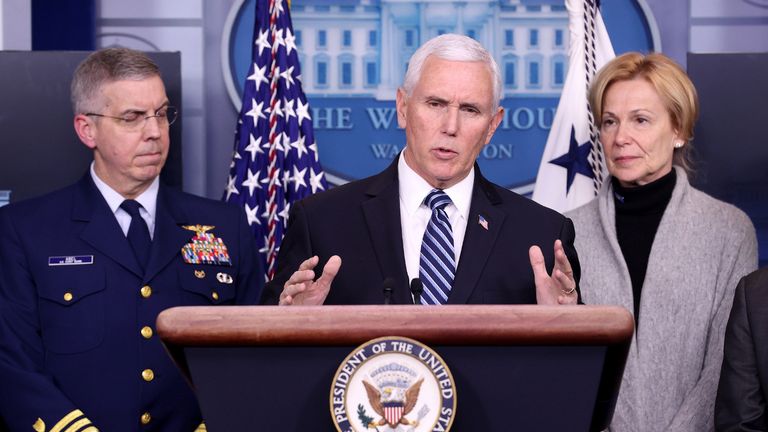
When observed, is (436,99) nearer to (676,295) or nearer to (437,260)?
(437,260)

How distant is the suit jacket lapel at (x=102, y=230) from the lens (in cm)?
244

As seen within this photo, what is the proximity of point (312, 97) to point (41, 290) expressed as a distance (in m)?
1.71

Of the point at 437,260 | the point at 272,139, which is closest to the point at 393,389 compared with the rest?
the point at 437,260

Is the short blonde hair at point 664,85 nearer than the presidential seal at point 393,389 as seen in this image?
No

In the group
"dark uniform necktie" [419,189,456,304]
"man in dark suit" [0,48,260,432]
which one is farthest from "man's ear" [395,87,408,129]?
"man in dark suit" [0,48,260,432]

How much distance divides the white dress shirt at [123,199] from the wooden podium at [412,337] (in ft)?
4.26

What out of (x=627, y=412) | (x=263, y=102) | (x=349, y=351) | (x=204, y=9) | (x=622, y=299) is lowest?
(x=627, y=412)

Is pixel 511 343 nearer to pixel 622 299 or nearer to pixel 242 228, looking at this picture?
pixel 622 299

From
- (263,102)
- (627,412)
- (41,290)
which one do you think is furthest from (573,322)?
(263,102)

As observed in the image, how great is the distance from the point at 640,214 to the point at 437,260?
92 centimetres

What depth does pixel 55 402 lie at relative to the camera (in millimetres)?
2186

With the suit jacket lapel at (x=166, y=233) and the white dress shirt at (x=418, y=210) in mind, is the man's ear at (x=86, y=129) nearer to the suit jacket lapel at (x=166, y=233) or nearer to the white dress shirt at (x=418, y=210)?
the suit jacket lapel at (x=166, y=233)

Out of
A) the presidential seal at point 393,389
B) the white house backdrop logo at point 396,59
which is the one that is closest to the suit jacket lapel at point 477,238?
the presidential seal at point 393,389

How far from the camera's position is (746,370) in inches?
83.0
